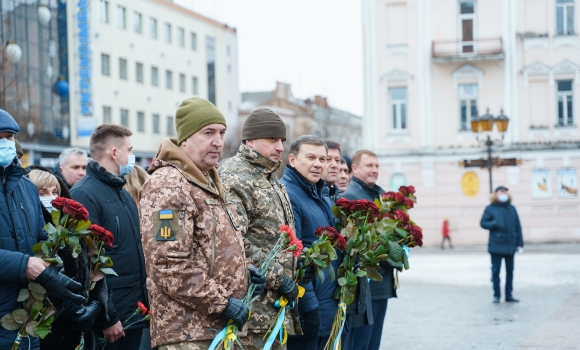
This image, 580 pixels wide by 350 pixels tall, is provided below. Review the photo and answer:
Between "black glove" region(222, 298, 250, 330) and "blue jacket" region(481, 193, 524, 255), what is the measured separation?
1051 centimetres

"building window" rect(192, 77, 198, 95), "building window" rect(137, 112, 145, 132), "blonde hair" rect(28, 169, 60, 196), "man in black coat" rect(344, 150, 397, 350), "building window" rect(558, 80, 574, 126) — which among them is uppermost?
"building window" rect(192, 77, 198, 95)

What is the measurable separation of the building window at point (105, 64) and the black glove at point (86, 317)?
45.0m

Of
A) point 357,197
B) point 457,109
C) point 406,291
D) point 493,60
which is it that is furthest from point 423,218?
point 357,197

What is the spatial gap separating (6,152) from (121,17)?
47743mm

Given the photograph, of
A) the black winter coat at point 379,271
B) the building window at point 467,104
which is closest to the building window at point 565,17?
the building window at point 467,104

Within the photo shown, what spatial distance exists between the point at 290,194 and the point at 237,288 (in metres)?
1.98

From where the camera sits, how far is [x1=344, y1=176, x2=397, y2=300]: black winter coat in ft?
27.5

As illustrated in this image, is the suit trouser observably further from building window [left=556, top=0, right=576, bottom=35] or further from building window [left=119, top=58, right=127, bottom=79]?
building window [left=119, top=58, right=127, bottom=79]

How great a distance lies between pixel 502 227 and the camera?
1457 centimetres

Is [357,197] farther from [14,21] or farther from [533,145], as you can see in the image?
[14,21]

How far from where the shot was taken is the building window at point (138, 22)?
52344 millimetres

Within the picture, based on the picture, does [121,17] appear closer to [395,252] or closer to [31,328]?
[395,252]

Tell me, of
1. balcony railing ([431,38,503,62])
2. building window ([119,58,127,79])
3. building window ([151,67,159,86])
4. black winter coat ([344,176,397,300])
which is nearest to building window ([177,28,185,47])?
building window ([151,67,159,86])

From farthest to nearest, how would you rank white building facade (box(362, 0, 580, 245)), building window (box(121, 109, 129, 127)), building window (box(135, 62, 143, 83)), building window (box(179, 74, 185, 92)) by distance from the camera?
building window (box(179, 74, 185, 92)), building window (box(135, 62, 143, 83)), building window (box(121, 109, 129, 127)), white building facade (box(362, 0, 580, 245))
